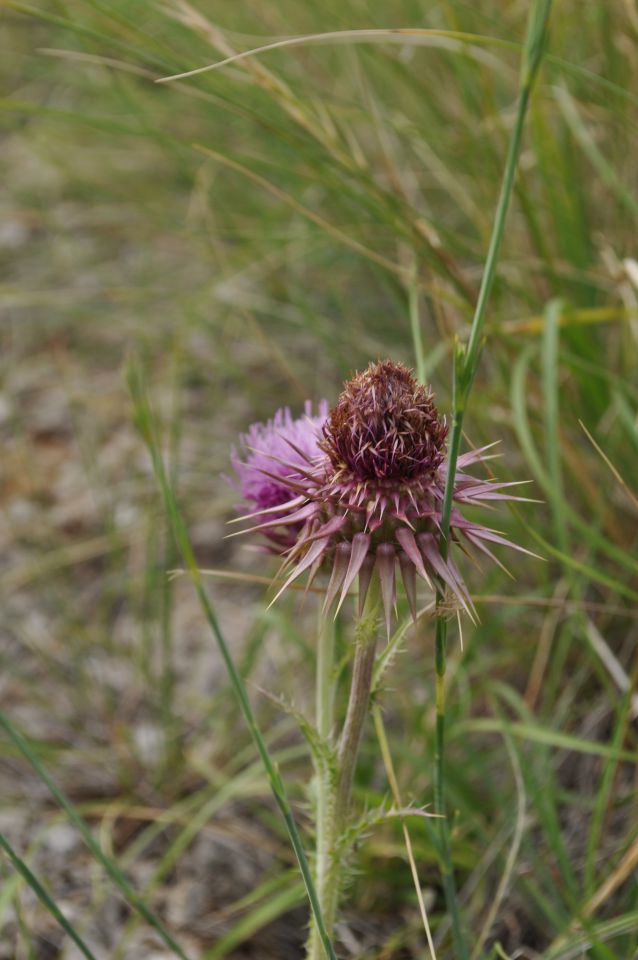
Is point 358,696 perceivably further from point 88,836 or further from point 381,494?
point 88,836

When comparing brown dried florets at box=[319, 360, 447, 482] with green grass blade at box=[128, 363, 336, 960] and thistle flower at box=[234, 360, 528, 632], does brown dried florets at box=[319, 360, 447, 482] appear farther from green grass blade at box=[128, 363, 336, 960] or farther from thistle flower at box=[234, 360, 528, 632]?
green grass blade at box=[128, 363, 336, 960]

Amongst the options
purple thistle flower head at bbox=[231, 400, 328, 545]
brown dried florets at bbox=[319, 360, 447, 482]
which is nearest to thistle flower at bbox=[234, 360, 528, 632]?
brown dried florets at bbox=[319, 360, 447, 482]

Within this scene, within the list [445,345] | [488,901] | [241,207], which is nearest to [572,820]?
[488,901]

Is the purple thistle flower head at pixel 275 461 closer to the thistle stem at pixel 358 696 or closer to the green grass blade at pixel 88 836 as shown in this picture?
the thistle stem at pixel 358 696

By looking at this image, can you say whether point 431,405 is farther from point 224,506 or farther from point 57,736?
point 224,506

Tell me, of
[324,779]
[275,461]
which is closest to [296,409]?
[275,461]

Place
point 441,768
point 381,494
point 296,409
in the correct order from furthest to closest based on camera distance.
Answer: point 296,409 → point 441,768 → point 381,494
